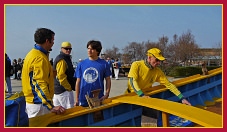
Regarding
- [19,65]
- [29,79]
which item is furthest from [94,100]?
[19,65]

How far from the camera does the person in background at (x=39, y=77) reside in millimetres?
2539

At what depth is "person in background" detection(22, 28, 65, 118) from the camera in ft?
8.33

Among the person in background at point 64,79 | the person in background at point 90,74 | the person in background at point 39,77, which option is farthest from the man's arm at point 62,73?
the person in background at point 39,77

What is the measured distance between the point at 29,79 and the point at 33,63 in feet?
0.57

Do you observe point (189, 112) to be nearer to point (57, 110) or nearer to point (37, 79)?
point (57, 110)

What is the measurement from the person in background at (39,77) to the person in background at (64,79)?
1.33 meters

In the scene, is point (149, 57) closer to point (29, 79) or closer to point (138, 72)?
point (138, 72)

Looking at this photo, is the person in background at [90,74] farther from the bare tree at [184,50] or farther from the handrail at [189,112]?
the bare tree at [184,50]

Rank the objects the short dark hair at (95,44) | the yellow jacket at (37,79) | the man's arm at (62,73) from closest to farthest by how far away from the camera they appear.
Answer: the yellow jacket at (37,79)
the short dark hair at (95,44)
the man's arm at (62,73)

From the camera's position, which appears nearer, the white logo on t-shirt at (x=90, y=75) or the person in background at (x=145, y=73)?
the white logo on t-shirt at (x=90, y=75)

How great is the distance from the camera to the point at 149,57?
4.19 m

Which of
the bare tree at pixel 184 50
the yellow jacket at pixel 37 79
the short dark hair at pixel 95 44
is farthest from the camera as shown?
the bare tree at pixel 184 50

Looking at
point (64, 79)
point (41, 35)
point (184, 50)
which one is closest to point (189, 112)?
point (41, 35)

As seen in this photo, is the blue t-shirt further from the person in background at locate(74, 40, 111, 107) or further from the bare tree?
the bare tree
